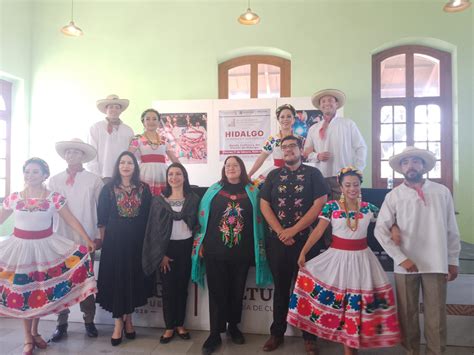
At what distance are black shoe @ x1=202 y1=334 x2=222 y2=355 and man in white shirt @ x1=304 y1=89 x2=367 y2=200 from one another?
66.9 inches

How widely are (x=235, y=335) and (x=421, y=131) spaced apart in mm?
5330

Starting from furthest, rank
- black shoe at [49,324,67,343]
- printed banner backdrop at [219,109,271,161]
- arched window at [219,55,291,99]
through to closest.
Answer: arched window at [219,55,291,99] < printed banner backdrop at [219,109,271,161] < black shoe at [49,324,67,343]

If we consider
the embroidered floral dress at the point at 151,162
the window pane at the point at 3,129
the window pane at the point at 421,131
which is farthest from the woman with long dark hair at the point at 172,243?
the window pane at the point at 3,129

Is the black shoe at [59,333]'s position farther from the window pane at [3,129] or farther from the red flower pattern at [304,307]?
the window pane at [3,129]

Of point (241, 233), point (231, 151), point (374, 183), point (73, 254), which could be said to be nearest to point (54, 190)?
point (73, 254)

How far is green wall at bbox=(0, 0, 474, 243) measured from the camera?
622 centimetres

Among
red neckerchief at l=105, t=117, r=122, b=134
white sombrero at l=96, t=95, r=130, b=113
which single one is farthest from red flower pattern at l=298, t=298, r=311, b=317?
white sombrero at l=96, t=95, r=130, b=113

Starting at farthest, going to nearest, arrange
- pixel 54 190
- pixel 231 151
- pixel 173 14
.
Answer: pixel 173 14
pixel 231 151
pixel 54 190

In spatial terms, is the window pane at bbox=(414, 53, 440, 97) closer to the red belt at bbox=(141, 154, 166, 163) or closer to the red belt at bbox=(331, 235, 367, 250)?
the red belt at bbox=(331, 235, 367, 250)

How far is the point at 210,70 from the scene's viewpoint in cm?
674

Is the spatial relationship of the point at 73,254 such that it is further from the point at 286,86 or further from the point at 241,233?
the point at 286,86

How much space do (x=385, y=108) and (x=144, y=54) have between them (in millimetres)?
4769

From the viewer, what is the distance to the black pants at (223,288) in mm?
2910

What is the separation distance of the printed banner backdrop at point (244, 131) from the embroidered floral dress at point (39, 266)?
11.9ft
